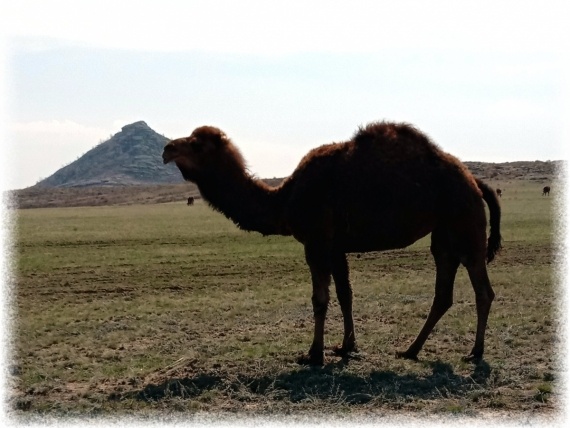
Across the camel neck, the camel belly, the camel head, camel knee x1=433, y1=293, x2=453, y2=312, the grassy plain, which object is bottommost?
the grassy plain

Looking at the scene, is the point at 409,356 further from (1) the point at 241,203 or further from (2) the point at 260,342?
(1) the point at 241,203

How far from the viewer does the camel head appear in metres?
8.72

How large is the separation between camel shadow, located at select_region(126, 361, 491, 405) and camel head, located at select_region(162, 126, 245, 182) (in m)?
2.65

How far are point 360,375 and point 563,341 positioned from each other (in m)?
3.21

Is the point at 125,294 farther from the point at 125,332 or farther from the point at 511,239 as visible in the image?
the point at 511,239

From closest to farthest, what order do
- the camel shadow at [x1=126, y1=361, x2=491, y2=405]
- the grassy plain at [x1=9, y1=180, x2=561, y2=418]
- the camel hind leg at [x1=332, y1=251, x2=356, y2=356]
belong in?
the grassy plain at [x1=9, y1=180, x2=561, y2=418] → the camel shadow at [x1=126, y1=361, x2=491, y2=405] → the camel hind leg at [x1=332, y1=251, x2=356, y2=356]

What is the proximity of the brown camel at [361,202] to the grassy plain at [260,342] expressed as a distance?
30.0 inches

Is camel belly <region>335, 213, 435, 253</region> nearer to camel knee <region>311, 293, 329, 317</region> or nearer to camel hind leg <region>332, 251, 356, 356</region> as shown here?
camel hind leg <region>332, 251, 356, 356</region>

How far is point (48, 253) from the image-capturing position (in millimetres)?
23938

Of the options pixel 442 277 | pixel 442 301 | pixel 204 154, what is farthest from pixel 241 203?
pixel 442 301

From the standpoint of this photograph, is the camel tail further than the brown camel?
Yes

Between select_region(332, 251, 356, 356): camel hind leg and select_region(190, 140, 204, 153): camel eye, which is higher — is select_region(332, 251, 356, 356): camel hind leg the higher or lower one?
the lower one

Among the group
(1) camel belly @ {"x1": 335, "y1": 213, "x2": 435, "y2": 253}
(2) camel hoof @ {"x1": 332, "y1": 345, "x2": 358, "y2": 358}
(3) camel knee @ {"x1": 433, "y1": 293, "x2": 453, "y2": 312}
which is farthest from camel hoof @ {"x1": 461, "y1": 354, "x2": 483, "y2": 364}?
(1) camel belly @ {"x1": 335, "y1": 213, "x2": 435, "y2": 253}

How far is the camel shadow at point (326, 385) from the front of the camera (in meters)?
6.98
